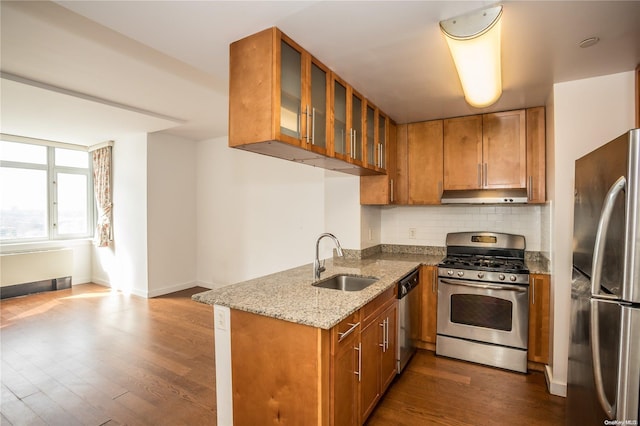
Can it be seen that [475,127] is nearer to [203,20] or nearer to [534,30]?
[534,30]

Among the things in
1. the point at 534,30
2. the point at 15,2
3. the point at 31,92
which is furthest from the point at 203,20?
the point at 31,92

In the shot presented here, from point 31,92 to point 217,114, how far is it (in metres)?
1.90

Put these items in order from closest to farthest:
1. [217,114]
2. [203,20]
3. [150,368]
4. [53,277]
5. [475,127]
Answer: [203,20] < [150,368] < [475,127] < [217,114] < [53,277]

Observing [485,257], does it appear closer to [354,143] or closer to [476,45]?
[354,143]

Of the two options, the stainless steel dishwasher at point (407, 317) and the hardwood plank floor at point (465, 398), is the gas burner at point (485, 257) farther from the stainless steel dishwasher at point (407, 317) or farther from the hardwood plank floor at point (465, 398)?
the hardwood plank floor at point (465, 398)

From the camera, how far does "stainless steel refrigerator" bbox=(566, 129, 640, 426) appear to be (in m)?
1.13

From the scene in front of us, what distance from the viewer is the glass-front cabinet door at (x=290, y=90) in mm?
1785

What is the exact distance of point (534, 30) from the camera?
1.74 metres

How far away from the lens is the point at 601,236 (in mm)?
1293

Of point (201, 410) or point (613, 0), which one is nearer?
point (613, 0)

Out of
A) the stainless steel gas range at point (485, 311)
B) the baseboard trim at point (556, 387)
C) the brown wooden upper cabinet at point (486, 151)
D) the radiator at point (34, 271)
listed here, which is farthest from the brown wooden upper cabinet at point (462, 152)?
the radiator at point (34, 271)

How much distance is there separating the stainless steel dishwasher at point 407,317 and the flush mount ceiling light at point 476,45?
5.21 feet

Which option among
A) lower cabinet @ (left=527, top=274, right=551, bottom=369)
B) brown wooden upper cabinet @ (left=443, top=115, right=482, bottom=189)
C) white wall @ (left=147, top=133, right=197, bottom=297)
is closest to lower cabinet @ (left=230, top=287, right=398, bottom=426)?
lower cabinet @ (left=527, top=274, right=551, bottom=369)

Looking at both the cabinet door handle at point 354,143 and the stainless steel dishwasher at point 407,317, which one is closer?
the cabinet door handle at point 354,143
